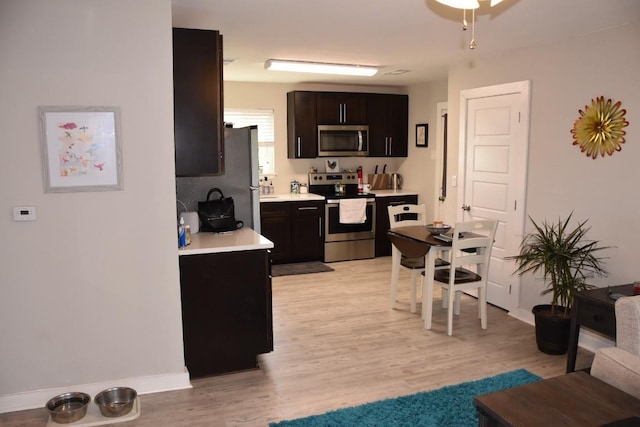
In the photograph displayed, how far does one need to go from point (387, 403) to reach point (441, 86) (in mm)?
4527

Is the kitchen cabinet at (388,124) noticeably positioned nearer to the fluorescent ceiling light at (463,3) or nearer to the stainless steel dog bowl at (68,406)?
the fluorescent ceiling light at (463,3)

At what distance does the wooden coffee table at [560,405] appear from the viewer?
5.34ft

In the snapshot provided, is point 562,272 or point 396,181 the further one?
point 396,181

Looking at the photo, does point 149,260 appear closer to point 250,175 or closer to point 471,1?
point 250,175

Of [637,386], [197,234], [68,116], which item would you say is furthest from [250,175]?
[637,386]

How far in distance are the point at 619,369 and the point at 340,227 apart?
4656 mm

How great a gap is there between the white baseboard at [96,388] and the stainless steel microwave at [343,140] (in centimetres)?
409

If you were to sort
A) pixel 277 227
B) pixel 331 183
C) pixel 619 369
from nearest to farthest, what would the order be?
1. pixel 619 369
2. pixel 277 227
3. pixel 331 183

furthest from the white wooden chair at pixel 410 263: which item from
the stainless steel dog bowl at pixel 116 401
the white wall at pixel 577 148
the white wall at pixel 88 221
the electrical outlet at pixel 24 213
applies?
the electrical outlet at pixel 24 213

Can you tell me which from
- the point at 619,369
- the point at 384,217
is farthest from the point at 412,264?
the point at 619,369

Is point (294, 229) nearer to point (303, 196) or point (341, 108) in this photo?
point (303, 196)

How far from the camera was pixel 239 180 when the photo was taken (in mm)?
4219

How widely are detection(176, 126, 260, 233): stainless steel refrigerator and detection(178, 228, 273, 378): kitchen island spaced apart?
75cm

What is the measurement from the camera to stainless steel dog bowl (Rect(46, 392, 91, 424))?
Result: 2.68m
